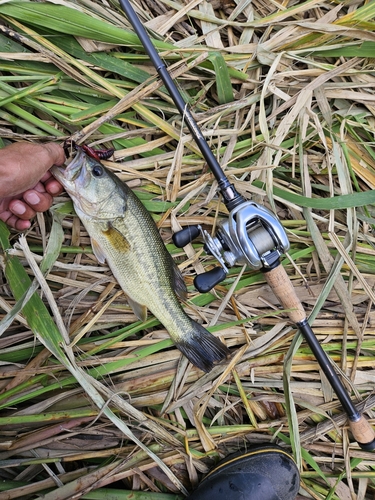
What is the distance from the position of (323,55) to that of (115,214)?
1465mm

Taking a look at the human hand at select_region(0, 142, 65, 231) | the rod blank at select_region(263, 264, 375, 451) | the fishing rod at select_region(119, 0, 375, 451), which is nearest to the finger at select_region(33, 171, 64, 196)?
the human hand at select_region(0, 142, 65, 231)

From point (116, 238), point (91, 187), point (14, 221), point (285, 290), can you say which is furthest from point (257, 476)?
point (14, 221)

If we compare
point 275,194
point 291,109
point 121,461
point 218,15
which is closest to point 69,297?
point 121,461

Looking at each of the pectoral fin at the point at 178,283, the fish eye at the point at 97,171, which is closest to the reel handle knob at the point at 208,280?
the pectoral fin at the point at 178,283

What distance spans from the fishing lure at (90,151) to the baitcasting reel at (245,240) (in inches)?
21.2

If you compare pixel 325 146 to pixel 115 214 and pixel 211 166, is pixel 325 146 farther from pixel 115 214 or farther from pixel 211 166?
pixel 115 214


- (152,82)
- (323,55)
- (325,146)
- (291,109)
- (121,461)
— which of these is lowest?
→ (121,461)

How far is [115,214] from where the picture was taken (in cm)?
192

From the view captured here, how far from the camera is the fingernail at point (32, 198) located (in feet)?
6.34

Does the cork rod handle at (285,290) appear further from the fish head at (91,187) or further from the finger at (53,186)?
the finger at (53,186)

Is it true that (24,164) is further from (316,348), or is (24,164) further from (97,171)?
(316,348)

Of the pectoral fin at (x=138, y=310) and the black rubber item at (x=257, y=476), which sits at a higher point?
the pectoral fin at (x=138, y=310)

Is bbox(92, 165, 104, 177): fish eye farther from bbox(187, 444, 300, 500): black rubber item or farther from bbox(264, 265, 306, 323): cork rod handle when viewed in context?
bbox(187, 444, 300, 500): black rubber item

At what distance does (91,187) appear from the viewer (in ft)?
6.11
